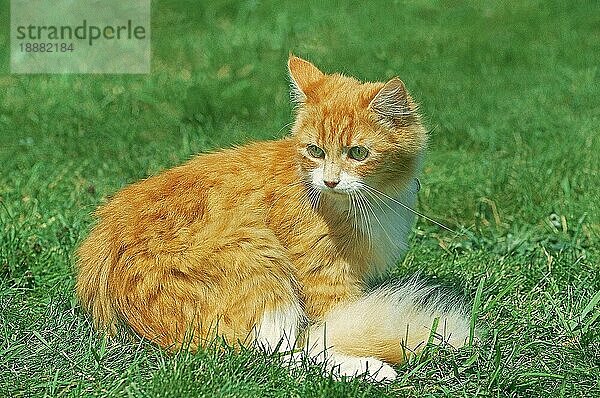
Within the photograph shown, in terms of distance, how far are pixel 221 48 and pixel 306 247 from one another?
14.1ft

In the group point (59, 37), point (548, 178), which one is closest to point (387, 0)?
point (59, 37)

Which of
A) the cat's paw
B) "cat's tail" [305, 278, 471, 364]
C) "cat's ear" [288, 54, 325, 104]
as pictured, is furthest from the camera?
"cat's ear" [288, 54, 325, 104]

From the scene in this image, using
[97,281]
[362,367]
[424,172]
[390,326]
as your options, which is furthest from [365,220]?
[424,172]

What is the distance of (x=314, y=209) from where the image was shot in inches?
148

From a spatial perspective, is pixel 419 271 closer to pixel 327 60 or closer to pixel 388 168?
pixel 388 168

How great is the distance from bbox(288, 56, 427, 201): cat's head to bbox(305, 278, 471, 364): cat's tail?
1.53 feet

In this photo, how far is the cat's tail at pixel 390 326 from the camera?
3.42 meters

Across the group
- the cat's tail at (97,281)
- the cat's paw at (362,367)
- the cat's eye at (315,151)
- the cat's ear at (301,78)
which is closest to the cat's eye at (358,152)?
the cat's eye at (315,151)

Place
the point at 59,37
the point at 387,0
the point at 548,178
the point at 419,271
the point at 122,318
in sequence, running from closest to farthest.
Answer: the point at 122,318
the point at 419,271
the point at 548,178
the point at 59,37
the point at 387,0

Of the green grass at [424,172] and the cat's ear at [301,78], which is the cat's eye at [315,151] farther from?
→ the green grass at [424,172]

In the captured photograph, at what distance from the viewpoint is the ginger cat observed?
3439 mm

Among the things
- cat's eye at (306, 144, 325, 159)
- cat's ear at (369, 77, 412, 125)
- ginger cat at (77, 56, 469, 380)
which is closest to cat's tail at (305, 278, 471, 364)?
ginger cat at (77, 56, 469, 380)

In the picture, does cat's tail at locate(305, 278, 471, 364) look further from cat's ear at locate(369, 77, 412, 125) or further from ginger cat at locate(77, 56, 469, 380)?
cat's ear at locate(369, 77, 412, 125)

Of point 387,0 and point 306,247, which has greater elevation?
point 387,0
